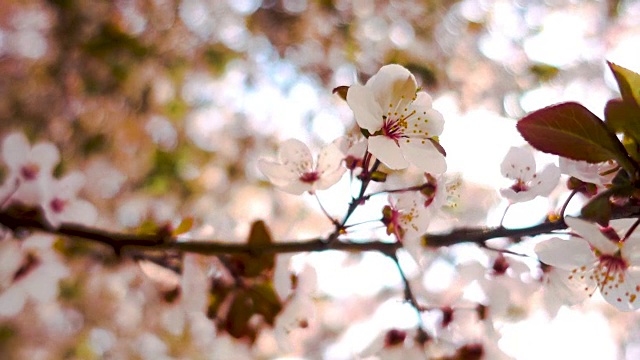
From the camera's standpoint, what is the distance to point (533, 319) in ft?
3.99

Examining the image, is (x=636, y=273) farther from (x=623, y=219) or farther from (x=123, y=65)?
(x=123, y=65)

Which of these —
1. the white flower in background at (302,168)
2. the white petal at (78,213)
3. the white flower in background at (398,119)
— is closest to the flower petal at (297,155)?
the white flower in background at (302,168)

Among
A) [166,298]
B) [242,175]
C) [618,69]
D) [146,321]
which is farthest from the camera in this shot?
[242,175]

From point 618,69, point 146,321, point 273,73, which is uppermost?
point 618,69

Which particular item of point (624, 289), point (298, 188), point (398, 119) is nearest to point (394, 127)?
point (398, 119)

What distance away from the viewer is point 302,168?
22.4 inches

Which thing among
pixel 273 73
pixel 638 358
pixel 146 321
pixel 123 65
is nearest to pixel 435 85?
pixel 273 73

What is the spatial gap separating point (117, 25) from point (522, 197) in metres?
1.22

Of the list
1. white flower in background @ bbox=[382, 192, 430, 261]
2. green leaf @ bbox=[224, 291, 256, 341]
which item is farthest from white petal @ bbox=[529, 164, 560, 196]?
green leaf @ bbox=[224, 291, 256, 341]

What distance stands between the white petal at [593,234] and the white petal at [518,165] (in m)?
0.10

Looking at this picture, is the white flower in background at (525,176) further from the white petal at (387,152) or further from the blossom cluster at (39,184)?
the blossom cluster at (39,184)

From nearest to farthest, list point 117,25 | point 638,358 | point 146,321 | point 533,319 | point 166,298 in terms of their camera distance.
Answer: point 166,298 < point 533,319 < point 146,321 < point 117,25 < point 638,358

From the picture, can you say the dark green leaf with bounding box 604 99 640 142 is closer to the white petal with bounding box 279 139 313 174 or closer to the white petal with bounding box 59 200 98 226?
the white petal with bounding box 279 139 313 174

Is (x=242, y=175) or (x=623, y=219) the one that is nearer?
(x=623, y=219)
